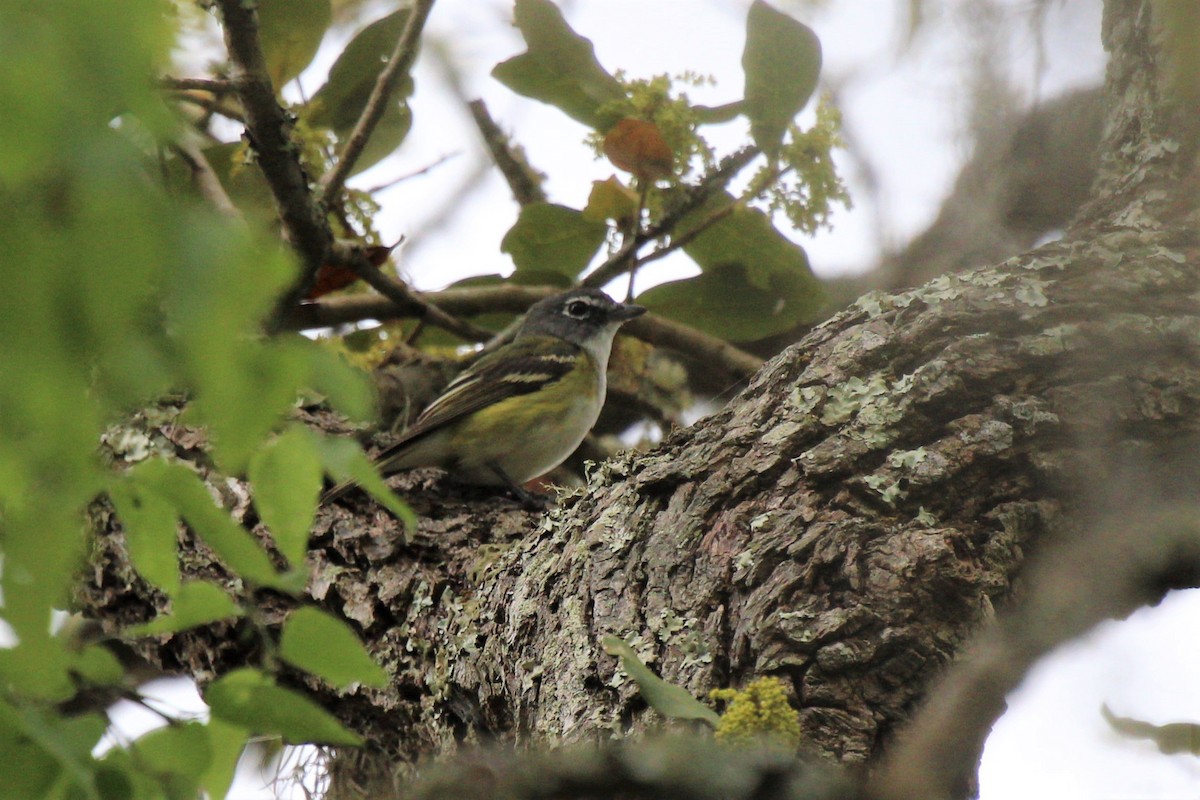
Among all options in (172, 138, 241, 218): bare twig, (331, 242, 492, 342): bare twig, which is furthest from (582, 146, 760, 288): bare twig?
(172, 138, 241, 218): bare twig

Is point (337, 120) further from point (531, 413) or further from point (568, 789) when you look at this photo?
point (568, 789)

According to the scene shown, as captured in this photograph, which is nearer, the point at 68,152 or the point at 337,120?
the point at 68,152

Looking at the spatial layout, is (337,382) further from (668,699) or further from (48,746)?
(668,699)

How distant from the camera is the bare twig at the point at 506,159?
250 inches

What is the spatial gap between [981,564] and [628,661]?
3.28 feet

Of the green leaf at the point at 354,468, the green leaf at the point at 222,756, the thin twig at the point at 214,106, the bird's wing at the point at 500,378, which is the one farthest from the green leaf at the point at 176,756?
the thin twig at the point at 214,106

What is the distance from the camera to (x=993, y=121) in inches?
173

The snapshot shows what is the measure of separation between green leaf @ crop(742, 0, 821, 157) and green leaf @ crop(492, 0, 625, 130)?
24.0 inches

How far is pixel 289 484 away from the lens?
1.66 meters

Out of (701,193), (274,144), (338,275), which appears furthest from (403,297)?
(701,193)

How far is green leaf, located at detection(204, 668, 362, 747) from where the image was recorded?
64.4 inches

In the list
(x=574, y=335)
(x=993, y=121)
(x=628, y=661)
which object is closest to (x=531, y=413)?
(x=574, y=335)

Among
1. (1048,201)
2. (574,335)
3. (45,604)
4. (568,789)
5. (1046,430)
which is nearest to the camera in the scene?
(568,789)

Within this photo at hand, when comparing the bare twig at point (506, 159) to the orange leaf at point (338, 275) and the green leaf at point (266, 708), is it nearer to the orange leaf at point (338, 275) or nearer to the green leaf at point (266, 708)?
the orange leaf at point (338, 275)
